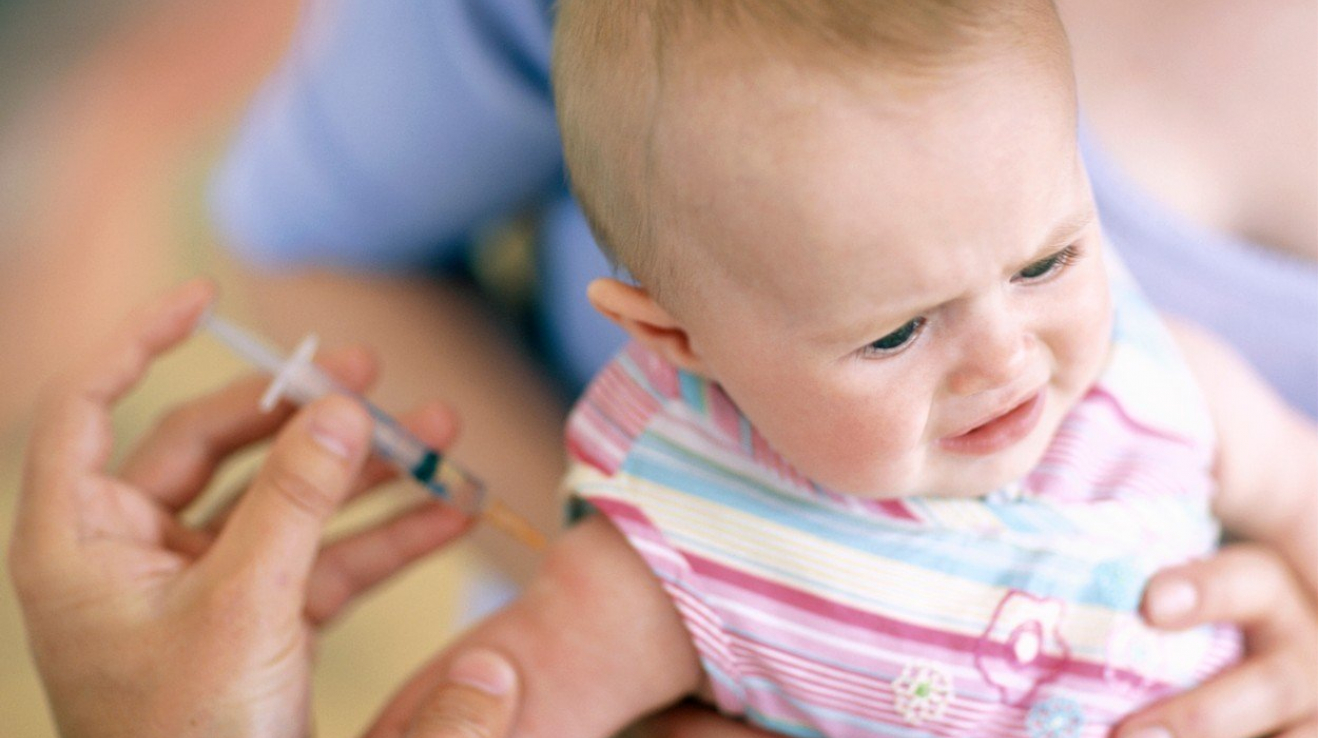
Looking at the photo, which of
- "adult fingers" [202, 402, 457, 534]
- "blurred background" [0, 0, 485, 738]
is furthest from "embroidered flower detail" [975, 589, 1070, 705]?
"blurred background" [0, 0, 485, 738]

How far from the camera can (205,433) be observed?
1.14 meters

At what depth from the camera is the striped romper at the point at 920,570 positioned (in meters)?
0.85

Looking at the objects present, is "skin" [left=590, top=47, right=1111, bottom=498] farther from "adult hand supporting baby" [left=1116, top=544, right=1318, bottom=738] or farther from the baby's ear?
"adult hand supporting baby" [left=1116, top=544, right=1318, bottom=738]

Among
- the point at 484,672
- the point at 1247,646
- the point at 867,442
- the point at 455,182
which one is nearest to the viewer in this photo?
the point at 867,442

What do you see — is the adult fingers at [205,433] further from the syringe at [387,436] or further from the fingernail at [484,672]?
the fingernail at [484,672]

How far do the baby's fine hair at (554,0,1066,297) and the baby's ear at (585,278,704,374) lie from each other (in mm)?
25

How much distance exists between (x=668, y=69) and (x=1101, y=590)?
52cm

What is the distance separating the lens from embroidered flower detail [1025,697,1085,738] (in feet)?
2.77

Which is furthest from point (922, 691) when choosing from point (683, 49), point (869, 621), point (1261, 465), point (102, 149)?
point (102, 149)

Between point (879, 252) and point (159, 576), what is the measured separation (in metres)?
0.66

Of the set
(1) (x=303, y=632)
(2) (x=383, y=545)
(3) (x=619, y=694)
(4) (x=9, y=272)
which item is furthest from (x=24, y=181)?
(3) (x=619, y=694)

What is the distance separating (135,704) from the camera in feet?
2.86

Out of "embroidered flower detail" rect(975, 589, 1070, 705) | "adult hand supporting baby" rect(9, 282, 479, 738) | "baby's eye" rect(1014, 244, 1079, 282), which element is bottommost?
"embroidered flower detail" rect(975, 589, 1070, 705)

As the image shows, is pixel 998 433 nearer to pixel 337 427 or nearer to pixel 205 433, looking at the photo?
pixel 337 427
